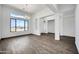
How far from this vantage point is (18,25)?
25.3 feet

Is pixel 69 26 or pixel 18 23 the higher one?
pixel 18 23

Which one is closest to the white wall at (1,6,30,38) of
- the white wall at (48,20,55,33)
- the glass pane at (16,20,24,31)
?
the glass pane at (16,20,24,31)

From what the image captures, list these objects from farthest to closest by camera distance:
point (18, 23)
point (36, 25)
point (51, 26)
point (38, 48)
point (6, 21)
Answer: point (51, 26), point (36, 25), point (18, 23), point (6, 21), point (38, 48)

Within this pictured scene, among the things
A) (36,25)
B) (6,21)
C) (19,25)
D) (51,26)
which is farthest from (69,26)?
(6,21)

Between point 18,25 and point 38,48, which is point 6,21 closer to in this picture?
point 18,25

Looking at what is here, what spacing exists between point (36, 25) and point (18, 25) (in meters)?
2.18

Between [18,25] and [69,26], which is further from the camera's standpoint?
[18,25]

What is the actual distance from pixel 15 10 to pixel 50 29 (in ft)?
19.6

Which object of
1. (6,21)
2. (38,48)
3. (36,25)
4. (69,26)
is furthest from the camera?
(36,25)

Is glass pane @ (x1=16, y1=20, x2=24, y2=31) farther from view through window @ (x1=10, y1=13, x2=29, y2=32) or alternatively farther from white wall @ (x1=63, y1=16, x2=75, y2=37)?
white wall @ (x1=63, y1=16, x2=75, y2=37)

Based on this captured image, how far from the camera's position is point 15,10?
22.7 feet

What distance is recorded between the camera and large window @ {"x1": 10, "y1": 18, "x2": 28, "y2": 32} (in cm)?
683
